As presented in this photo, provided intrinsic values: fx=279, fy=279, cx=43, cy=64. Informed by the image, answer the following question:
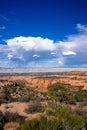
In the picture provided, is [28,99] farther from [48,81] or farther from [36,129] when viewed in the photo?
[48,81]

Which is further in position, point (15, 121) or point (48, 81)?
point (48, 81)

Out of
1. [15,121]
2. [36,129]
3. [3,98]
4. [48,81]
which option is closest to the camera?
[36,129]

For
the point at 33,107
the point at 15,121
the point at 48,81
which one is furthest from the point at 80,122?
the point at 48,81

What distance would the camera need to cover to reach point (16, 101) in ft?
112

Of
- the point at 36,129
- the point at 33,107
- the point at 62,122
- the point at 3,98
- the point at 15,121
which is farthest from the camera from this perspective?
the point at 3,98

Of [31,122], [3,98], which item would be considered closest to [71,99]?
[3,98]

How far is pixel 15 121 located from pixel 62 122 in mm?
6146

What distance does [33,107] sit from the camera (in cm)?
2580

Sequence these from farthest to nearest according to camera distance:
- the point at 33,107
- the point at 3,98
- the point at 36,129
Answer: the point at 3,98 < the point at 33,107 < the point at 36,129

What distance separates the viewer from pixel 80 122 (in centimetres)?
1510

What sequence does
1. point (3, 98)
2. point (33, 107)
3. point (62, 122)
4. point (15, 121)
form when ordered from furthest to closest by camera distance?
point (3, 98), point (33, 107), point (15, 121), point (62, 122)

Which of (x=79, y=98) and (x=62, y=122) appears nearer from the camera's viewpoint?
(x=62, y=122)

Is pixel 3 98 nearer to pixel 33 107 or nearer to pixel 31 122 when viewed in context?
pixel 33 107

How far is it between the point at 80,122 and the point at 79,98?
2081 centimetres
